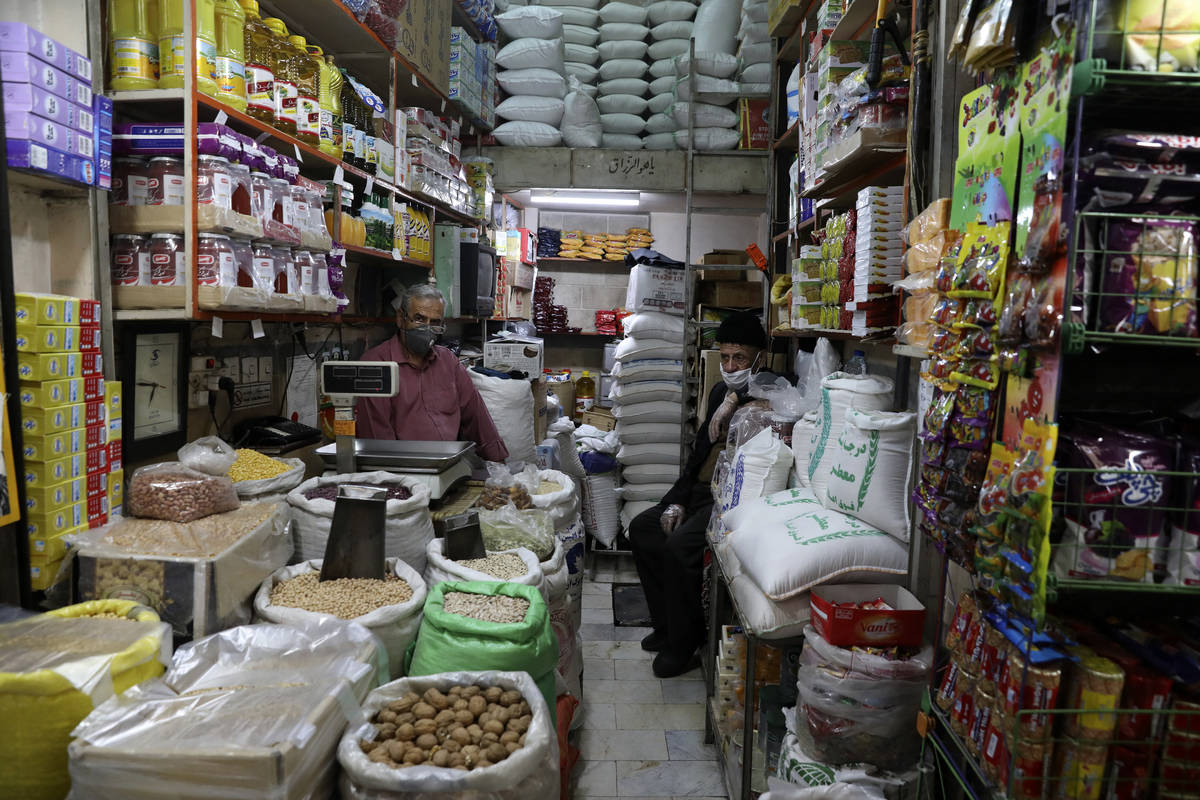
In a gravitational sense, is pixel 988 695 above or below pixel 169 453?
below

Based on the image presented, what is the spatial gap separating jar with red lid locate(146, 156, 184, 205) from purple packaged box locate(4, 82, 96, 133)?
207 millimetres

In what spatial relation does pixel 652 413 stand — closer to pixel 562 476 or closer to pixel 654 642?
pixel 654 642

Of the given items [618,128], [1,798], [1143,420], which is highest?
[618,128]

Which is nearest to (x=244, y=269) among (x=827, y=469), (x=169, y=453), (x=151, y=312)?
(x=151, y=312)

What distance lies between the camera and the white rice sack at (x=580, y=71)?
6223 millimetres

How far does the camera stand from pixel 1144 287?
1.27 meters

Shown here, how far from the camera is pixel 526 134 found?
5895 mm

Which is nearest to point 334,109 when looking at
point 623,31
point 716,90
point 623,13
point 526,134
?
point 526,134

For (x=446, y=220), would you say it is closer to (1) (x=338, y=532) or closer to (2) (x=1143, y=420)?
(1) (x=338, y=532)

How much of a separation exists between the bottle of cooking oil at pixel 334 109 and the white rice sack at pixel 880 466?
6.92 feet

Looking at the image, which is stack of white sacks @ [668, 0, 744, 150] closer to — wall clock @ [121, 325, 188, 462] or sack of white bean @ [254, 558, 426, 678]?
wall clock @ [121, 325, 188, 462]

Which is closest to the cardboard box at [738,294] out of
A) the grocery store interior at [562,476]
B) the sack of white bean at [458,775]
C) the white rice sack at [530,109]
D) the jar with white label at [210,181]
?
the grocery store interior at [562,476]

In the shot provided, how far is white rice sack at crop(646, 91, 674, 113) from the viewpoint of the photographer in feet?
20.1

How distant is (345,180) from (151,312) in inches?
54.6
